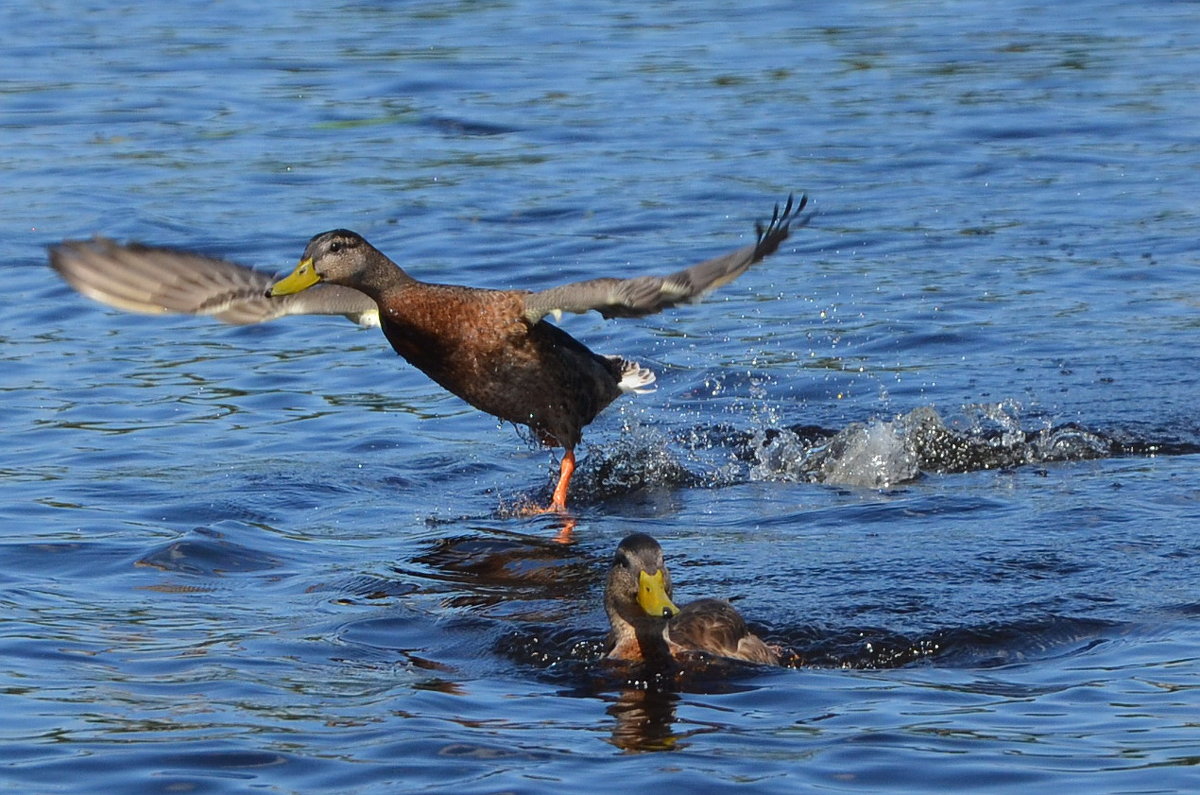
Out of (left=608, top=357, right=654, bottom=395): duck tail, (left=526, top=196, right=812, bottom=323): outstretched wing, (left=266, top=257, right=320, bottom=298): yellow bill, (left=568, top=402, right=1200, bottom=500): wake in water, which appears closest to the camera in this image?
(left=526, top=196, right=812, bottom=323): outstretched wing

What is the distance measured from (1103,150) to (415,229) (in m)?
5.23

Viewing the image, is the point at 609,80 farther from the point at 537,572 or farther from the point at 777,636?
the point at 777,636

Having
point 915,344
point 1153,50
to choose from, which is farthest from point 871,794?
point 1153,50

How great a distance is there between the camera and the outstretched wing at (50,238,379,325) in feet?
27.2

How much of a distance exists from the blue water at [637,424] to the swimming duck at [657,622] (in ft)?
0.34

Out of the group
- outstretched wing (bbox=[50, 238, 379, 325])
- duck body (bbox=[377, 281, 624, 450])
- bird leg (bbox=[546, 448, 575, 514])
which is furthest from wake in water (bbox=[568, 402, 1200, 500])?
outstretched wing (bbox=[50, 238, 379, 325])

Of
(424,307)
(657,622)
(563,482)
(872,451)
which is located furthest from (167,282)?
(657,622)

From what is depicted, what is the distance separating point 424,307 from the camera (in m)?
8.81

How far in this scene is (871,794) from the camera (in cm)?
521

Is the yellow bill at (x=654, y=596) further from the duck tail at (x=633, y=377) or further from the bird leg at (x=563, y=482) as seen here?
the duck tail at (x=633, y=377)

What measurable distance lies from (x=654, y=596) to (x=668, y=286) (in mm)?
1664

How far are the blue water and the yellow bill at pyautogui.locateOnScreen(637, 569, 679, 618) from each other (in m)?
0.23

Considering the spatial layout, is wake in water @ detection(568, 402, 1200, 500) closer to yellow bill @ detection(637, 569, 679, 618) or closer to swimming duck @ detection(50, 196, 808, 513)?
swimming duck @ detection(50, 196, 808, 513)

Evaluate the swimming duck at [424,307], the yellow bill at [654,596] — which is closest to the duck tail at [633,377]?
the swimming duck at [424,307]
